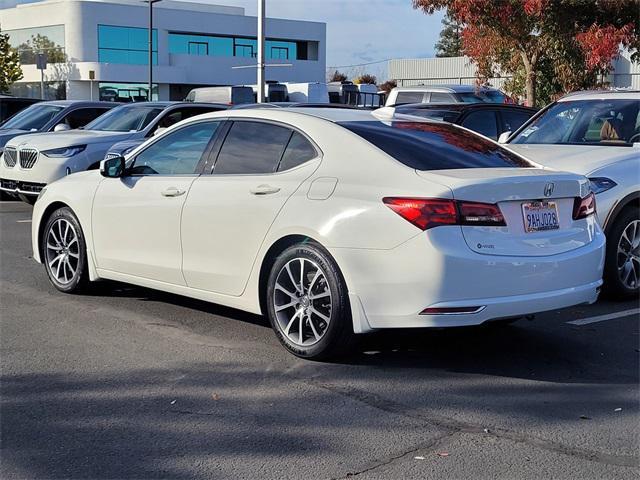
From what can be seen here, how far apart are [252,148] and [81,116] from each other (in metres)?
11.0

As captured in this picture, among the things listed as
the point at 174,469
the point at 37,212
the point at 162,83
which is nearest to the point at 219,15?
the point at 162,83

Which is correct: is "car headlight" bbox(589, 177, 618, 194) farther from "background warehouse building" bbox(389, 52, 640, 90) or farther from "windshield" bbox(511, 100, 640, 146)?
"background warehouse building" bbox(389, 52, 640, 90)

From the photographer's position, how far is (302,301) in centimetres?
563

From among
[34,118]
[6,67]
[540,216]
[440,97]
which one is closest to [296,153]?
[540,216]

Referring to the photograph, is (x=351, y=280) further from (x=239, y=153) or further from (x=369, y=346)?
(x=239, y=153)

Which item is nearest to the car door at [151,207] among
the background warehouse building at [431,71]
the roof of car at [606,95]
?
the roof of car at [606,95]

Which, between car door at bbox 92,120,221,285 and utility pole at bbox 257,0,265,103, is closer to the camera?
car door at bbox 92,120,221,285

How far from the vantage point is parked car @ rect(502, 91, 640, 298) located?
7.52 meters

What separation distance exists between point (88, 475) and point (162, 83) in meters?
54.1

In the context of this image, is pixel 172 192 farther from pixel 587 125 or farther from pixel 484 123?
pixel 484 123

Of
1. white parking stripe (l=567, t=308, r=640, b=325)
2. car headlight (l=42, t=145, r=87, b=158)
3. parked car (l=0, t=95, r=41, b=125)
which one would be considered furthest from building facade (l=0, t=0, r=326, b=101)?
white parking stripe (l=567, t=308, r=640, b=325)

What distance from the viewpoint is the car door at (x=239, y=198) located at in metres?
5.86

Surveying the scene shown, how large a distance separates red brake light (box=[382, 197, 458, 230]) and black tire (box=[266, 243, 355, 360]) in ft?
1.91

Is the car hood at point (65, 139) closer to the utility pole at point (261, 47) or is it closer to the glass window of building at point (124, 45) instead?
the utility pole at point (261, 47)
